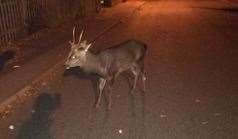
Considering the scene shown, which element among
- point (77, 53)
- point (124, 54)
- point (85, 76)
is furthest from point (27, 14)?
point (77, 53)

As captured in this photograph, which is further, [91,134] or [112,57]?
[112,57]

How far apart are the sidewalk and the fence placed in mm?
864

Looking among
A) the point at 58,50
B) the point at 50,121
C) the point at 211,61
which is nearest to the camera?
the point at 50,121

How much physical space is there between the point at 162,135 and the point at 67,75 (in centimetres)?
456

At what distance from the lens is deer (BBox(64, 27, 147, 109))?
7746mm

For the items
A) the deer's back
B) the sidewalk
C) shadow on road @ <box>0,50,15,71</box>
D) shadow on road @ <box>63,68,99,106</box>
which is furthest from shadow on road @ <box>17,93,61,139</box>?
shadow on road @ <box>0,50,15,71</box>

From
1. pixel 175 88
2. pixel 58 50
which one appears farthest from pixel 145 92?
pixel 58 50

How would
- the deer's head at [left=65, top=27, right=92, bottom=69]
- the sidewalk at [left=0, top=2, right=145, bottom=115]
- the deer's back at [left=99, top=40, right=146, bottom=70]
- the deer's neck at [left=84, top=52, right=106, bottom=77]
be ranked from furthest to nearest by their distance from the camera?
the sidewalk at [left=0, top=2, right=145, bottom=115], the deer's back at [left=99, top=40, right=146, bottom=70], the deer's neck at [left=84, top=52, right=106, bottom=77], the deer's head at [left=65, top=27, right=92, bottom=69]

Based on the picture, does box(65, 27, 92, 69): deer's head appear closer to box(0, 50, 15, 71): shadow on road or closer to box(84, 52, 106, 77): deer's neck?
box(84, 52, 106, 77): deer's neck

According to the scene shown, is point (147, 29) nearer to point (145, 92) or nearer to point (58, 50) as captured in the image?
point (58, 50)

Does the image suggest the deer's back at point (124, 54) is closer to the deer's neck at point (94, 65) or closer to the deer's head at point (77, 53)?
the deer's neck at point (94, 65)

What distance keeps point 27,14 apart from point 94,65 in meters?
9.55

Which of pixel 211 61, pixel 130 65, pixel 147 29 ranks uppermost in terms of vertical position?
pixel 130 65

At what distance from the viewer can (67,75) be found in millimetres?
11070
